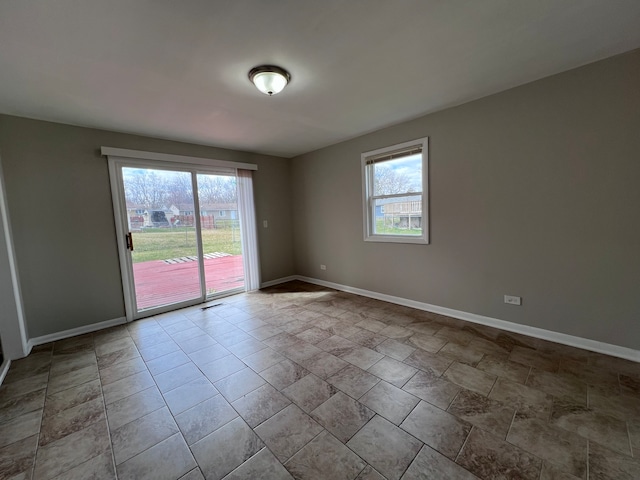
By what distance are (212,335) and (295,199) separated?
10.2 feet

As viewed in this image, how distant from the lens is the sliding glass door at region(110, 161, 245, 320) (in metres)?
3.52

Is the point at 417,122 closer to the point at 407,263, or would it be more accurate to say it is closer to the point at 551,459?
the point at 407,263

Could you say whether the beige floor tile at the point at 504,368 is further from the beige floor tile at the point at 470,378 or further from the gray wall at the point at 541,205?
the gray wall at the point at 541,205

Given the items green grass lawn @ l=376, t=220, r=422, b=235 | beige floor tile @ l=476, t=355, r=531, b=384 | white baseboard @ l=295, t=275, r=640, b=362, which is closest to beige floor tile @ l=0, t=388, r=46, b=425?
beige floor tile @ l=476, t=355, r=531, b=384

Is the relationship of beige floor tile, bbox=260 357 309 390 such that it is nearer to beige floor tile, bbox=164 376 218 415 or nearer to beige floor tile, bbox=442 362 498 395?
beige floor tile, bbox=164 376 218 415

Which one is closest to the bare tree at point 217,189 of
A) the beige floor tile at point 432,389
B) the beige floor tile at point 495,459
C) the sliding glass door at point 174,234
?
the sliding glass door at point 174,234

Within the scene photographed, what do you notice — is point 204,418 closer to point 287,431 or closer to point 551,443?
point 287,431

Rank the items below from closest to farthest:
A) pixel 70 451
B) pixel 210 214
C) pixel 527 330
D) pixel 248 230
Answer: pixel 70 451 < pixel 527 330 < pixel 210 214 < pixel 248 230

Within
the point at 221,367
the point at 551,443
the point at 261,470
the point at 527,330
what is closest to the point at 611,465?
the point at 551,443

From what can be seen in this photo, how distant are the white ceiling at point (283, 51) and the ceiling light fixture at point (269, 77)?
0.08 metres

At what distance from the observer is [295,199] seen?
5316 millimetres

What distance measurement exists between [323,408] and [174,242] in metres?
3.23

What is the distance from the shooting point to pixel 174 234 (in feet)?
12.7

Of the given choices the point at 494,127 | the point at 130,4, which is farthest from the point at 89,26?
the point at 494,127
